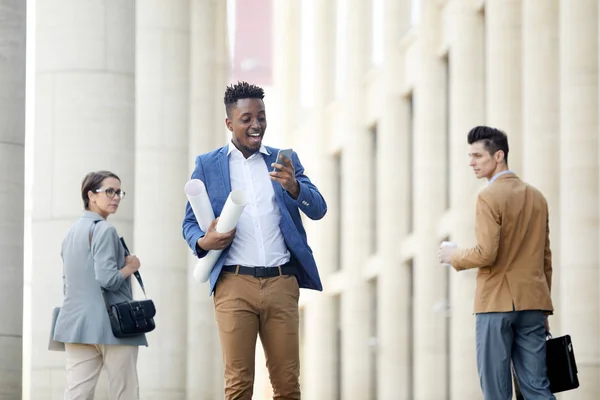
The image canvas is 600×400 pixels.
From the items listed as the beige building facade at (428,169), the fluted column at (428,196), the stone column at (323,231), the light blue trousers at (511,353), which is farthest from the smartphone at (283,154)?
the stone column at (323,231)

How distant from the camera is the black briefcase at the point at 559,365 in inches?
312

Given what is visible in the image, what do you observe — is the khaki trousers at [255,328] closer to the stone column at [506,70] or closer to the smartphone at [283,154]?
the smartphone at [283,154]

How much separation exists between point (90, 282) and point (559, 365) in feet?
9.87

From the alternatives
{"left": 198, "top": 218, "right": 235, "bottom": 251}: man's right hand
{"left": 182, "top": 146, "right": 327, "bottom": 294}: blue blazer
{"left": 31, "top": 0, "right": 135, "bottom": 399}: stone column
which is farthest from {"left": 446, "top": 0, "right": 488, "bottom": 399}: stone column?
{"left": 198, "top": 218, "right": 235, "bottom": 251}: man's right hand

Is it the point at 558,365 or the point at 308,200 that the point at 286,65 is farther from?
the point at 308,200

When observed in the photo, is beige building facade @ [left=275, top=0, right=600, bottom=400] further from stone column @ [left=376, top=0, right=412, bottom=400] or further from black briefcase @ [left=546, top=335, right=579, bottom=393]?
black briefcase @ [left=546, top=335, right=579, bottom=393]

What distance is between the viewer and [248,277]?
6.86m

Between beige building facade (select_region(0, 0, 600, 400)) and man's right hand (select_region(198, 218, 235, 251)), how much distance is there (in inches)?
210

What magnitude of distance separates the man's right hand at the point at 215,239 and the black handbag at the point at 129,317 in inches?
68.6

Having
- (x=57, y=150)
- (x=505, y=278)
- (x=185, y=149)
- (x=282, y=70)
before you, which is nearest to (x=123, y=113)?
(x=57, y=150)

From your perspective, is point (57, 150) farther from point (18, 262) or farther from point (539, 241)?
point (539, 241)

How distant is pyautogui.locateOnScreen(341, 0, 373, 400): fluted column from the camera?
4225cm

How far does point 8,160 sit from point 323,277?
32.4 m

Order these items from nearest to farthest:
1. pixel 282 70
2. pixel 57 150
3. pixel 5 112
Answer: pixel 57 150, pixel 5 112, pixel 282 70
